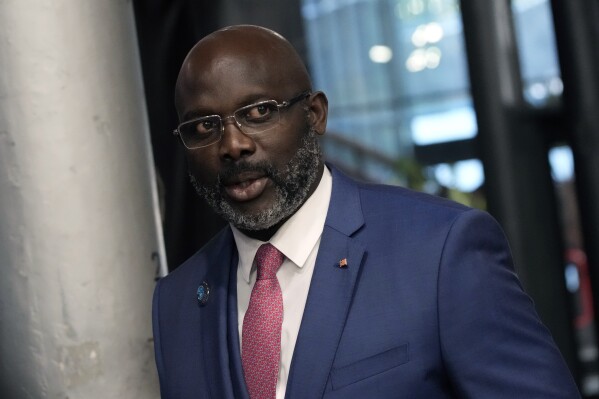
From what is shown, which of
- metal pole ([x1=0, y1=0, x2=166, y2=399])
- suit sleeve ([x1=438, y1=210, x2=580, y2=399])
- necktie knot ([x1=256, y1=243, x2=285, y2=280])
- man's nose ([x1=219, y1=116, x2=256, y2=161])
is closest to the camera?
suit sleeve ([x1=438, y1=210, x2=580, y2=399])

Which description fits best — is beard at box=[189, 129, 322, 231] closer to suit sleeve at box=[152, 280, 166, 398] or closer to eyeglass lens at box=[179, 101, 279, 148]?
eyeglass lens at box=[179, 101, 279, 148]

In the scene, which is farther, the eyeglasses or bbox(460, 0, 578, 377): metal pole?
bbox(460, 0, 578, 377): metal pole

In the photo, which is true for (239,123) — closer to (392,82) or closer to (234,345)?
(234,345)

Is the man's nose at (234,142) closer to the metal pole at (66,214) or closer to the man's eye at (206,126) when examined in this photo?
the man's eye at (206,126)

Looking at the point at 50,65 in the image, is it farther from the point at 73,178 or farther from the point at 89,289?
the point at 89,289

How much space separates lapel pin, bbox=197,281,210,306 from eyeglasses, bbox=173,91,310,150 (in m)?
A: 0.34

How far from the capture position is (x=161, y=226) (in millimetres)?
2777

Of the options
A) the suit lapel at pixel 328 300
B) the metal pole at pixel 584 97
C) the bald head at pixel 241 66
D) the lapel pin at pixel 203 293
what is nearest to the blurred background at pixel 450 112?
the metal pole at pixel 584 97

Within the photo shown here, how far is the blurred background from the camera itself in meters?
3.88

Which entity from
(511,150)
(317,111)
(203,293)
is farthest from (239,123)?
(511,150)

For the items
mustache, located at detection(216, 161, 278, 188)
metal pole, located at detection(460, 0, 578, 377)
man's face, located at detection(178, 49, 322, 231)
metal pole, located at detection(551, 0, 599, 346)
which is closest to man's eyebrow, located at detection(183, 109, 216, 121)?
man's face, located at detection(178, 49, 322, 231)

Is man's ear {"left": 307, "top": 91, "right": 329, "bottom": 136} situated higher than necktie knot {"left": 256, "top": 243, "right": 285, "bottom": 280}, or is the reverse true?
man's ear {"left": 307, "top": 91, "right": 329, "bottom": 136}

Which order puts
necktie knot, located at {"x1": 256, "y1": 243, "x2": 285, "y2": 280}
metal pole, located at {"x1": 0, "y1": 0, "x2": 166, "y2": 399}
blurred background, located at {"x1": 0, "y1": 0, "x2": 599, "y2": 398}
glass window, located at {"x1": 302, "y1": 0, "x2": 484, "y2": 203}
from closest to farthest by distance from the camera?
necktie knot, located at {"x1": 256, "y1": 243, "x2": 285, "y2": 280} < metal pole, located at {"x1": 0, "y1": 0, "x2": 166, "y2": 399} < blurred background, located at {"x1": 0, "y1": 0, "x2": 599, "y2": 398} < glass window, located at {"x1": 302, "y1": 0, "x2": 484, "y2": 203}

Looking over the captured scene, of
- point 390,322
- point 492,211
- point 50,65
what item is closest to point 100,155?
point 50,65
